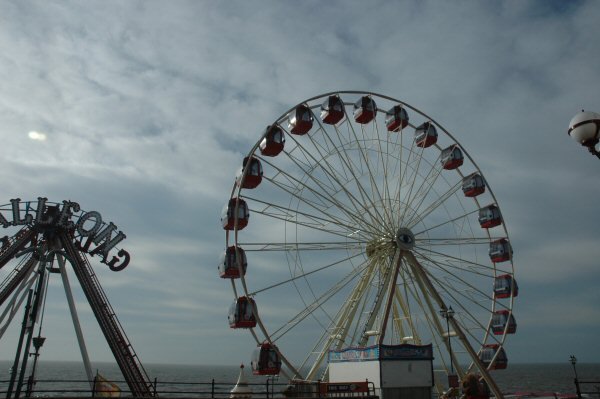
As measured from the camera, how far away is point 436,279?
25.2m

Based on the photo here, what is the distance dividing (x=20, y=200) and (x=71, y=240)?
11.7ft

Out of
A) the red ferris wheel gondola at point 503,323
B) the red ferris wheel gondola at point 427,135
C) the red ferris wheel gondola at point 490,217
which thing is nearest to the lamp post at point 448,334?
the red ferris wheel gondola at point 503,323

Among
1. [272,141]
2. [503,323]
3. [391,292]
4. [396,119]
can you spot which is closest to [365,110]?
[396,119]

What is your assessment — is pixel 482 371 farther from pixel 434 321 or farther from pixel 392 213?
pixel 392 213

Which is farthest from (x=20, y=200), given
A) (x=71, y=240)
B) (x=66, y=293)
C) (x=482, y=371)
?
(x=482, y=371)

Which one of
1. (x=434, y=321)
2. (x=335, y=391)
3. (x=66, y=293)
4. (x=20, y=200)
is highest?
(x=20, y=200)

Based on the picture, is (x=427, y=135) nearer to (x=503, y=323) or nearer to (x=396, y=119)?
(x=396, y=119)

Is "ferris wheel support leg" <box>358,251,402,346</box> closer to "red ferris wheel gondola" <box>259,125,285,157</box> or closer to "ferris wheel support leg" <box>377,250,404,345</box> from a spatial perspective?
"ferris wheel support leg" <box>377,250,404,345</box>

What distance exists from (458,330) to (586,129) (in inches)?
727

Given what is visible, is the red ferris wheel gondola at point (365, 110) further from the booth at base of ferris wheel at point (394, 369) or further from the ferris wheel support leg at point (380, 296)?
the booth at base of ferris wheel at point (394, 369)

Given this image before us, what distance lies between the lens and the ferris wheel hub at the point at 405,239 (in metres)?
24.2

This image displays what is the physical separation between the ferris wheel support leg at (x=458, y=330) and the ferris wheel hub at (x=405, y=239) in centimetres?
41

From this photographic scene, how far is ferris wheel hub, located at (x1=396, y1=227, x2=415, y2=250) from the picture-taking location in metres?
24.2

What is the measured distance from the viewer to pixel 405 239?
80.4ft
